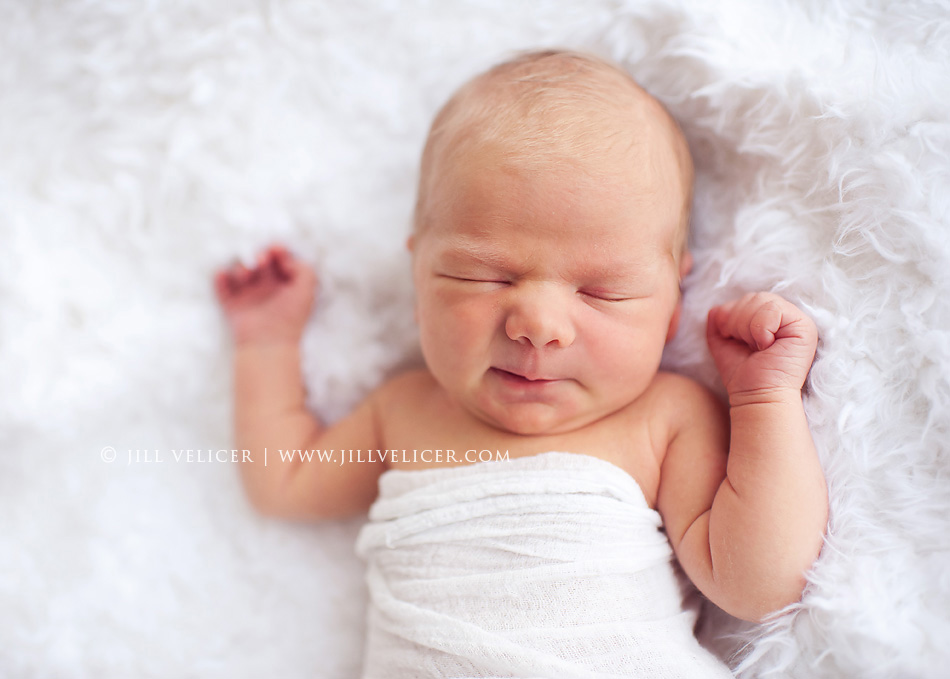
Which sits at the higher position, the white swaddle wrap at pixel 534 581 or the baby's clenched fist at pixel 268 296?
the baby's clenched fist at pixel 268 296

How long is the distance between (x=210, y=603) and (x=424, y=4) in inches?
47.2

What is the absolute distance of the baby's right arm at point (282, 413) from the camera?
1.25 meters

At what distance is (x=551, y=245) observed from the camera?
3.19 feet

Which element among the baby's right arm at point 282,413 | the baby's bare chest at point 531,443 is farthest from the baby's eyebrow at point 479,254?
the baby's right arm at point 282,413

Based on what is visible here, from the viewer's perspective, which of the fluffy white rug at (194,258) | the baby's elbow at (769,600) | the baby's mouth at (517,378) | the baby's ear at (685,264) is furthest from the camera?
the fluffy white rug at (194,258)

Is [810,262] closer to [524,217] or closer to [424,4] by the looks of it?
[524,217]

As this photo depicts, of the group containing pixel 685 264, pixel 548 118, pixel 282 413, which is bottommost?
pixel 282 413

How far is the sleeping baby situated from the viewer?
95 cm

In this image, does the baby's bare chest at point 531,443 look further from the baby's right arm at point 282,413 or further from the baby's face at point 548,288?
the baby's right arm at point 282,413

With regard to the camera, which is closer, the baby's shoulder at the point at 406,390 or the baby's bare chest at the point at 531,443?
the baby's bare chest at the point at 531,443

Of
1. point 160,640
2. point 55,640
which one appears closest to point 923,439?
point 160,640

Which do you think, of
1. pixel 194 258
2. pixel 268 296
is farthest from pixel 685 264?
pixel 194 258

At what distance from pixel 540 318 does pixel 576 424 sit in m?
0.21

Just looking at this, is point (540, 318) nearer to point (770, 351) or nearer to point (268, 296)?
point (770, 351)
